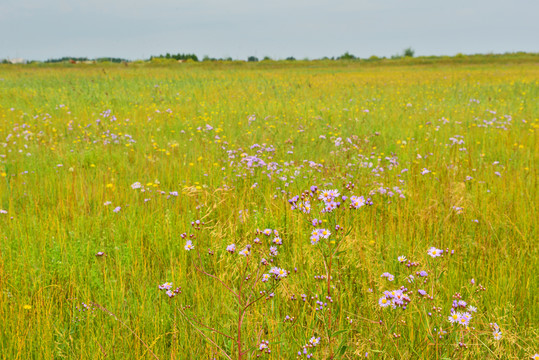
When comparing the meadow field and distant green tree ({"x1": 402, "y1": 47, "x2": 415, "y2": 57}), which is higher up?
distant green tree ({"x1": 402, "y1": 47, "x2": 415, "y2": 57})

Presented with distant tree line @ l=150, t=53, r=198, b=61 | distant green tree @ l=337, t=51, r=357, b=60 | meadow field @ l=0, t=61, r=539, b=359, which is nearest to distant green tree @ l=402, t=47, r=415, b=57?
distant green tree @ l=337, t=51, r=357, b=60

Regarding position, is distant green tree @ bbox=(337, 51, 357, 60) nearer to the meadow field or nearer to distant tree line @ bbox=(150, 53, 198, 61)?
distant tree line @ bbox=(150, 53, 198, 61)

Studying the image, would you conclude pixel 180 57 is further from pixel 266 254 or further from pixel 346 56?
pixel 266 254

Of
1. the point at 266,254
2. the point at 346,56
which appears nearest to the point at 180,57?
the point at 346,56

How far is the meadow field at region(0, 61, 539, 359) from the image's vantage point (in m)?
1.67

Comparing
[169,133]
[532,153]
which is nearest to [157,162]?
[169,133]

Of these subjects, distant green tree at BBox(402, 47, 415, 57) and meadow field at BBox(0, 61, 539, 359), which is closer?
meadow field at BBox(0, 61, 539, 359)

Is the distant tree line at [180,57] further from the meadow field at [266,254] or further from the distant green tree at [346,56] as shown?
the meadow field at [266,254]

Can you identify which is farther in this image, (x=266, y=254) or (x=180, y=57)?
(x=180, y=57)

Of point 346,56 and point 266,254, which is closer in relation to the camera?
point 266,254

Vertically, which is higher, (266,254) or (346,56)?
(346,56)

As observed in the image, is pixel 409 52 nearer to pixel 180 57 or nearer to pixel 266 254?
pixel 180 57

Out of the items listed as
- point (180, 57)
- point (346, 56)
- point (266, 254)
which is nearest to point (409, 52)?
point (346, 56)

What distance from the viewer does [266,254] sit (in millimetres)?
2311
